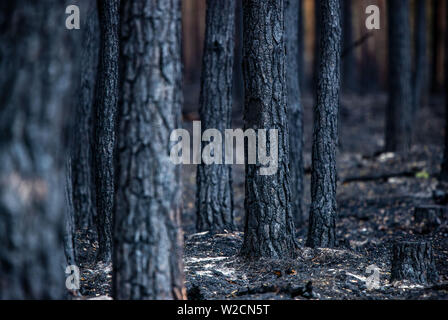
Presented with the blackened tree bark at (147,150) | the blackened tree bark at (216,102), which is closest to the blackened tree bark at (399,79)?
the blackened tree bark at (216,102)

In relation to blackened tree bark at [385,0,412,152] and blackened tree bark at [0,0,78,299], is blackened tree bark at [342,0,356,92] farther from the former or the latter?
blackened tree bark at [0,0,78,299]

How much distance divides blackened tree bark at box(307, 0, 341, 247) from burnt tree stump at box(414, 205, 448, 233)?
7.85 ft

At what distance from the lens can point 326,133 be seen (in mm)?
6391

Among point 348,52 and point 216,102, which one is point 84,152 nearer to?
point 216,102

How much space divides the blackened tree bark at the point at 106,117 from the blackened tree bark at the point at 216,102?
79.0 inches

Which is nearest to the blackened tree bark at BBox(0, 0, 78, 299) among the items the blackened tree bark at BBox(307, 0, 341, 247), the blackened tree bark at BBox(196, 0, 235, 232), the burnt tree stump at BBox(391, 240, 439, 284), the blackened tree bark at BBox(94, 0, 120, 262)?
the blackened tree bark at BBox(94, 0, 120, 262)

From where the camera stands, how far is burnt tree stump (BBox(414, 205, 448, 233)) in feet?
26.2

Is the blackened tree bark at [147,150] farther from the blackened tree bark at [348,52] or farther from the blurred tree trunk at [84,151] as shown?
the blackened tree bark at [348,52]

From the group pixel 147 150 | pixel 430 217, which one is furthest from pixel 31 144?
pixel 430 217

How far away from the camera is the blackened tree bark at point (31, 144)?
10.4 feet

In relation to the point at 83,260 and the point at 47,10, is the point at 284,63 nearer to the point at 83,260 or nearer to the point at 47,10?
the point at 47,10

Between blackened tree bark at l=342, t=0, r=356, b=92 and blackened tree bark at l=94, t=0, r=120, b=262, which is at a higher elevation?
blackened tree bark at l=342, t=0, r=356, b=92

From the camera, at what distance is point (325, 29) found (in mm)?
6473

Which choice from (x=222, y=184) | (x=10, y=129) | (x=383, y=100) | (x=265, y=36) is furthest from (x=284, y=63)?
(x=383, y=100)
